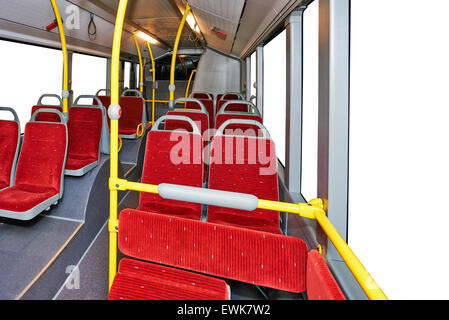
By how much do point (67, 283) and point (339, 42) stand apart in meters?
2.54

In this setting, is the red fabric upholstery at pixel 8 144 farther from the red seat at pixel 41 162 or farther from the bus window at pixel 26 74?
the bus window at pixel 26 74

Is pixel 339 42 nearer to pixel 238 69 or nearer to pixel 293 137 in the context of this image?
pixel 293 137

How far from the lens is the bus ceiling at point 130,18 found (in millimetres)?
3360

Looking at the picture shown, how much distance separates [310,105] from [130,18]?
4.90m

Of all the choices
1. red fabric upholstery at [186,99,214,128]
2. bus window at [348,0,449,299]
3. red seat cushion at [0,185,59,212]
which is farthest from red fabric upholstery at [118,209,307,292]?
red fabric upholstery at [186,99,214,128]

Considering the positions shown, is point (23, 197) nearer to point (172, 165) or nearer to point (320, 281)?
point (172, 165)

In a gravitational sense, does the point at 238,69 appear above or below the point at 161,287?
above

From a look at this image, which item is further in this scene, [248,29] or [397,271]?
[248,29]

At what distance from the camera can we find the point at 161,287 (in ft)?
3.73

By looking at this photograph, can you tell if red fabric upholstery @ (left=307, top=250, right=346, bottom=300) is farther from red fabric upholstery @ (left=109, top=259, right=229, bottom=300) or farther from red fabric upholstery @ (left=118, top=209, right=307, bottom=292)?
red fabric upholstery @ (left=109, top=259, right=229, bottom=300)

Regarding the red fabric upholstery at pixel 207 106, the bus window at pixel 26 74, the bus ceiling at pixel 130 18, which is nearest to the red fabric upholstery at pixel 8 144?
the bus window at pixel 26 74

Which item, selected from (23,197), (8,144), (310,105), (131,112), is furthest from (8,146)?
(310,105)

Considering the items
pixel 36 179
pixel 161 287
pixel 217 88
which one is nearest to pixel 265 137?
pixel 161 287
